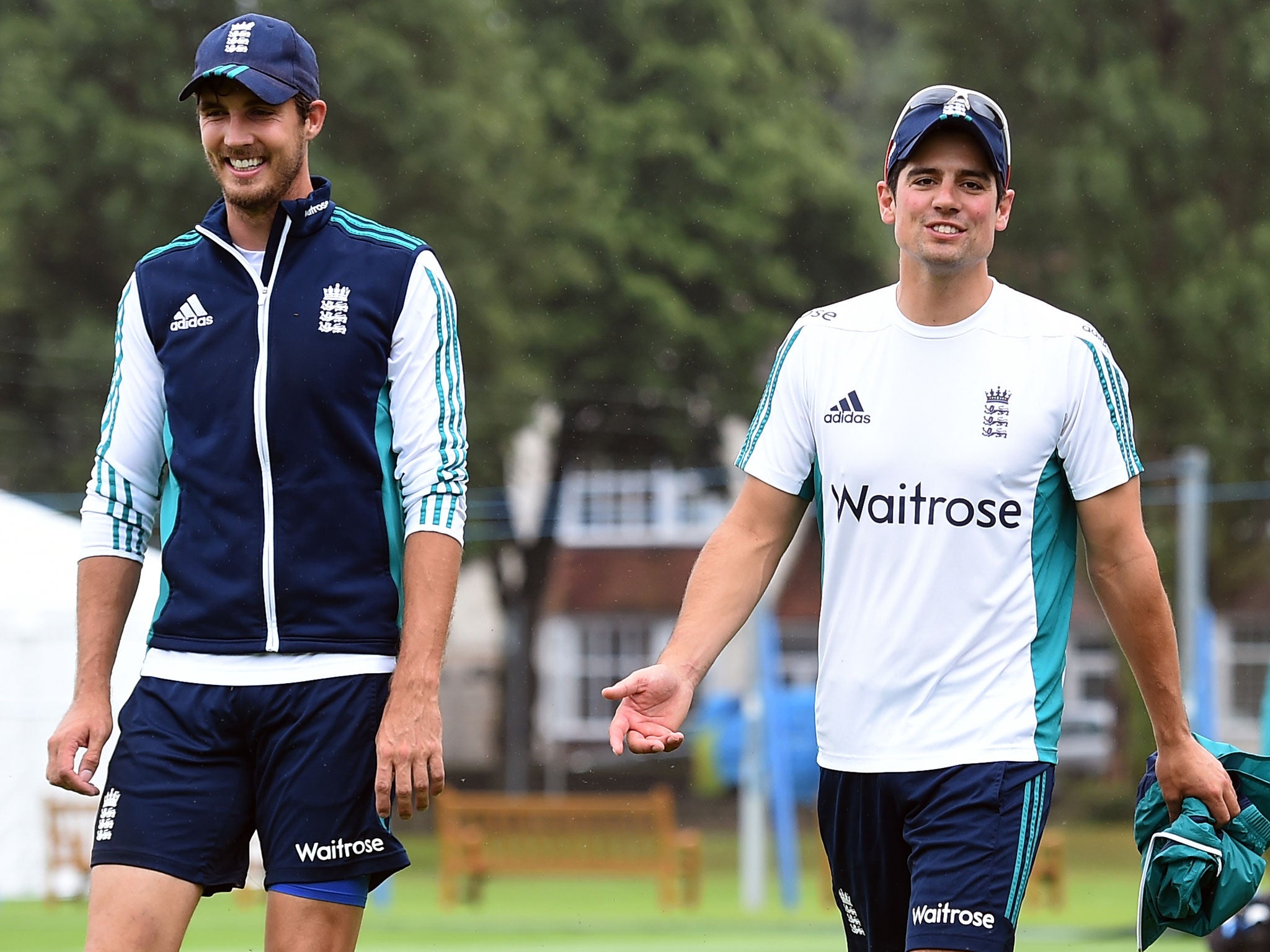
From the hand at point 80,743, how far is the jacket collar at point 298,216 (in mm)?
1057

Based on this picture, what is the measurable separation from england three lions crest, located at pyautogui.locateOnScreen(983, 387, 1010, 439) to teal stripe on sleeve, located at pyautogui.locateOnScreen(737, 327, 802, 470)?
48 centimetres

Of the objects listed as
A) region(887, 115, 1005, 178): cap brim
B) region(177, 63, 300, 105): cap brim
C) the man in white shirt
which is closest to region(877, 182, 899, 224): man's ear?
the man in white shirt

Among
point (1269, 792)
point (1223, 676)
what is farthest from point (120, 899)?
point (1223, 676)

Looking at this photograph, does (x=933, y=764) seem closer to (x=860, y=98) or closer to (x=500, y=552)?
(x=500, y=552)

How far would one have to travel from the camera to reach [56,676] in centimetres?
1847

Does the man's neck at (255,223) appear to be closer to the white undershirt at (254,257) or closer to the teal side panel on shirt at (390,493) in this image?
the white undershirt at (254,257)

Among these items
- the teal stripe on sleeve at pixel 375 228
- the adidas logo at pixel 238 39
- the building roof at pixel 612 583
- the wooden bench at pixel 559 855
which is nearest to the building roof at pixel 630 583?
the building roof at pixel 612 583

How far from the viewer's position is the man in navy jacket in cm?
429

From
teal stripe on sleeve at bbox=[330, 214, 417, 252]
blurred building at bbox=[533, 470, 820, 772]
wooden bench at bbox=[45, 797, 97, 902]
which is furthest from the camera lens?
blurred building at bbox=[533, 470, 820, 772]

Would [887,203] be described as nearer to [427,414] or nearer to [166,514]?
[427,414]

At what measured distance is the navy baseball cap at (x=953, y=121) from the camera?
436 centimetres

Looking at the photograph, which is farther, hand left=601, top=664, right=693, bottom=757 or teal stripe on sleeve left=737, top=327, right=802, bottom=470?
teal stripe on sleeve left=737, top=327, right=802, bottom=470

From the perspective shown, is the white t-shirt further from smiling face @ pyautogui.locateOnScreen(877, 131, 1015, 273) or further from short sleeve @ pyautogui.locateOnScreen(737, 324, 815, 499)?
smiling face @ pyautogui.locateOnScreen(877, 131, 1015, 273)

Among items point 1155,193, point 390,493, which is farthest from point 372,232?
point 1155,193
